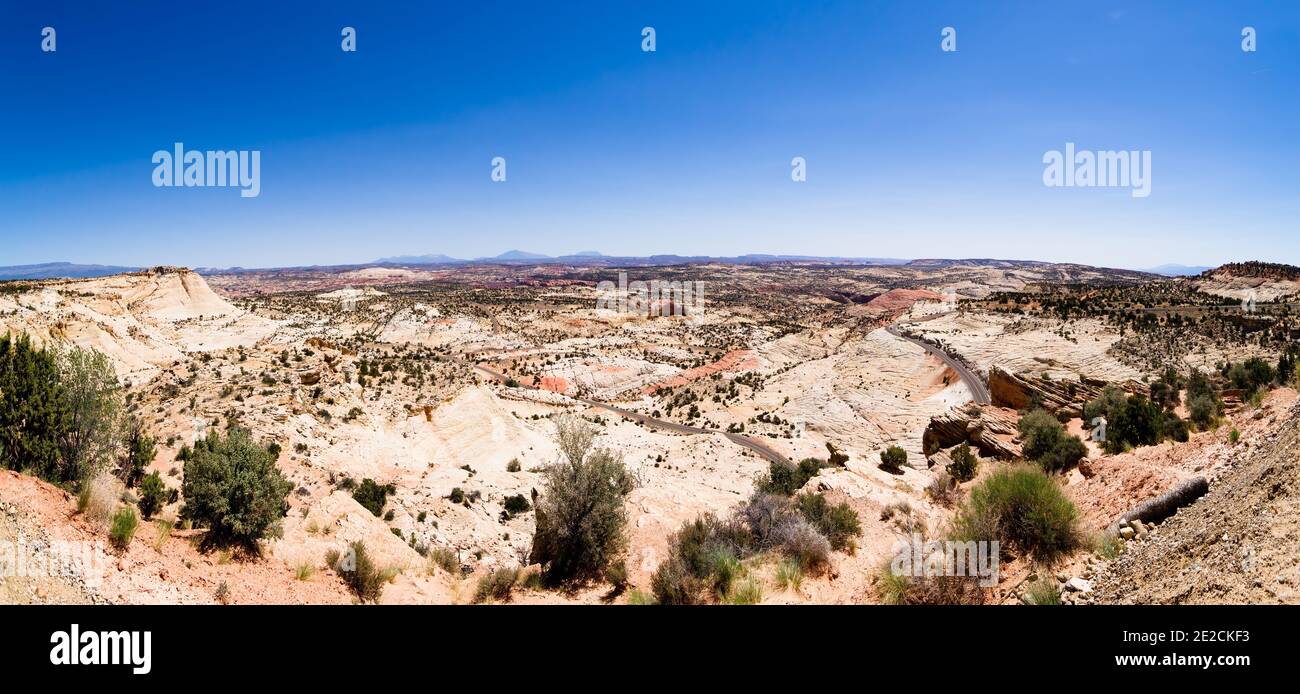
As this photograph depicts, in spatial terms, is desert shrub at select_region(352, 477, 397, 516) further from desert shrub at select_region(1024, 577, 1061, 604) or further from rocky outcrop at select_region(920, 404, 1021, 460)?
rocky outcrop at select_region(920, 404, 1021, 460)

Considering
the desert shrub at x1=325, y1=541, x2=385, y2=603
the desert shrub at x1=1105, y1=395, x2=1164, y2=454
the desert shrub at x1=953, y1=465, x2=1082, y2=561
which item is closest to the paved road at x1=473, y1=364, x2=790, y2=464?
the desert shrub at x1=1105, y1=395, x2=1164, y2=454

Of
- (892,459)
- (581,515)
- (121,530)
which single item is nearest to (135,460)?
(121,530)

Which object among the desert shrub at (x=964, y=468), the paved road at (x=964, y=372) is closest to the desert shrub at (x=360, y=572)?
the desert shrub at (x=964, y=468)

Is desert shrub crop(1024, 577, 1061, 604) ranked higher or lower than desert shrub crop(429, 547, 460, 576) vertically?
higher

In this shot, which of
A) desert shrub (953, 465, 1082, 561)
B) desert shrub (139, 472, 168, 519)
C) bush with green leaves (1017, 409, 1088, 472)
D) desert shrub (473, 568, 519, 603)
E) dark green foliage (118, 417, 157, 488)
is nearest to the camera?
desert shrub (953, 465, 1082, 561)

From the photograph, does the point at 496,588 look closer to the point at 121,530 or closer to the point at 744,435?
the point at 121,530

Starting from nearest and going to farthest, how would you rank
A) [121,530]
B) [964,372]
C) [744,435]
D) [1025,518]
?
1. [121,530]
2. [1025,518]
3. [744,435]
4. [964,372]

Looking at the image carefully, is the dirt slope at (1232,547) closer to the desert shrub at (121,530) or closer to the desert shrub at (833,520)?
the desert shrub at (833,520)
